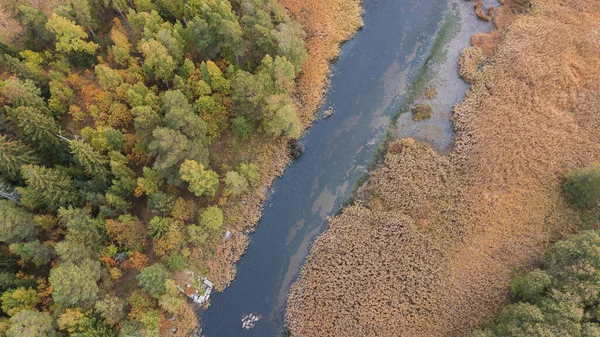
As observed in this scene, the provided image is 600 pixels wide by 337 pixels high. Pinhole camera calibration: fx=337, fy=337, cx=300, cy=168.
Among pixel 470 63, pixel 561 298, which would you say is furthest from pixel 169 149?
pixel 470 63

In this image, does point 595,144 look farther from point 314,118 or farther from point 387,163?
point 314,118

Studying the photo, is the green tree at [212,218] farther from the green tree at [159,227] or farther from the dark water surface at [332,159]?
the dark water surface at [332,159]

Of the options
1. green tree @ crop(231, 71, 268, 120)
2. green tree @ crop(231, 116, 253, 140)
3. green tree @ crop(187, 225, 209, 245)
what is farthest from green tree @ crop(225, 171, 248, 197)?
green tree @ crop(231, 71, 268, 120)

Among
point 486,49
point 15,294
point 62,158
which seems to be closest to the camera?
point 15,294

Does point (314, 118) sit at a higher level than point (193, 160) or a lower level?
higher

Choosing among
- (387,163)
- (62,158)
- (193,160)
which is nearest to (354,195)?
(387,163)

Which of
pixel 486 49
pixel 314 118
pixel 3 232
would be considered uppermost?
pixel 486 49
